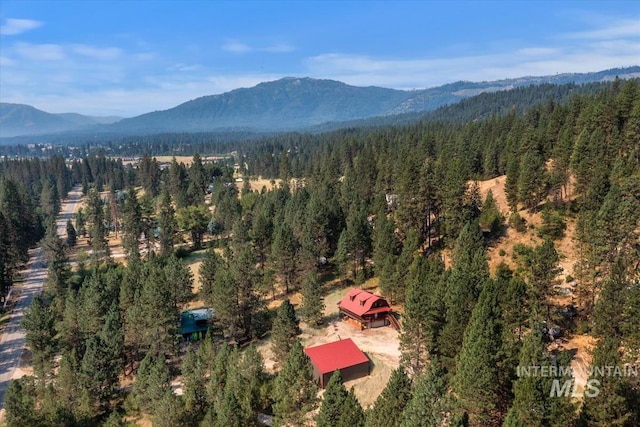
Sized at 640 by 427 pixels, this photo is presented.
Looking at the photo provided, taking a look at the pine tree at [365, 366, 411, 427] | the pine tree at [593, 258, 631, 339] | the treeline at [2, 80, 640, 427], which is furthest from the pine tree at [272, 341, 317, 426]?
the pine tree at [593, 258, 631, 339]

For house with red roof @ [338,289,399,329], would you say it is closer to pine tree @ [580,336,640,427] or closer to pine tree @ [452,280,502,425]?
pine tree @ [452,280,502,425]

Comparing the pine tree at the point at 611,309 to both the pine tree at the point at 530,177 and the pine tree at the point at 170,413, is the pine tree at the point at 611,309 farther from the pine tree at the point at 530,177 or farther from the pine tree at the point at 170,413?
the pine tree at the point at 170,413

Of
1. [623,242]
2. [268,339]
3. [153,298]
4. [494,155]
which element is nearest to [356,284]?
[268,339]

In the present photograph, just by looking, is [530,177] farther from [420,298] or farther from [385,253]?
[420,298]

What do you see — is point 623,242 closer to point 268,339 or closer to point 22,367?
point 268,339

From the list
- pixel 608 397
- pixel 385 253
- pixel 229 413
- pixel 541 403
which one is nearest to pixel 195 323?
pixel 385 253

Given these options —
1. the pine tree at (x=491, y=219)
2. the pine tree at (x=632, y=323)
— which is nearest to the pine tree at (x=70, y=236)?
the pine tree at (x=491, y=219)
